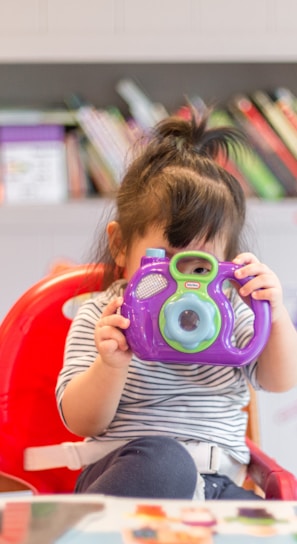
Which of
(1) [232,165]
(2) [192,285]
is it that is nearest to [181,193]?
(2) [192,285]

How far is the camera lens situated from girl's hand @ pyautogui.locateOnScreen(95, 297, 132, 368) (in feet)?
0.17

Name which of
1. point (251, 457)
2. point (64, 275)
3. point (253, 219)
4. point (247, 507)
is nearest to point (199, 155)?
point (64, 275)

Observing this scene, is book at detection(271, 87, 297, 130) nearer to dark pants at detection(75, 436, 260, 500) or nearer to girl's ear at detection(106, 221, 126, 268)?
girl's ear at detection(106, 221, 126, 268)

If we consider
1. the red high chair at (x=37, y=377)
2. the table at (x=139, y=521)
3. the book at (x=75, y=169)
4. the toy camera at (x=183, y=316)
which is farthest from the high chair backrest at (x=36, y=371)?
the book at (x=75, y=169)

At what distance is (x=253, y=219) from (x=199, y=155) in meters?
0.85

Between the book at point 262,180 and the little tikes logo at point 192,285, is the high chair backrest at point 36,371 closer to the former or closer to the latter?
the little tikes logo at point 192,285

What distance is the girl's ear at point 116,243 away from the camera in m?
0.88

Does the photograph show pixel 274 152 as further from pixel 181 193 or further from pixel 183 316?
pixel 183 316

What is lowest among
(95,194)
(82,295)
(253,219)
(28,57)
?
(82,295)

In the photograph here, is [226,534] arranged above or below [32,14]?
below

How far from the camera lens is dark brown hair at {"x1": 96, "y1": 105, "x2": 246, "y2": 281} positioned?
795mm

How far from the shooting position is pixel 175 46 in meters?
1.75

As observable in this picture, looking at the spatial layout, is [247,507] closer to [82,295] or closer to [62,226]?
[82,295]

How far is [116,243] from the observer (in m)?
0.89
